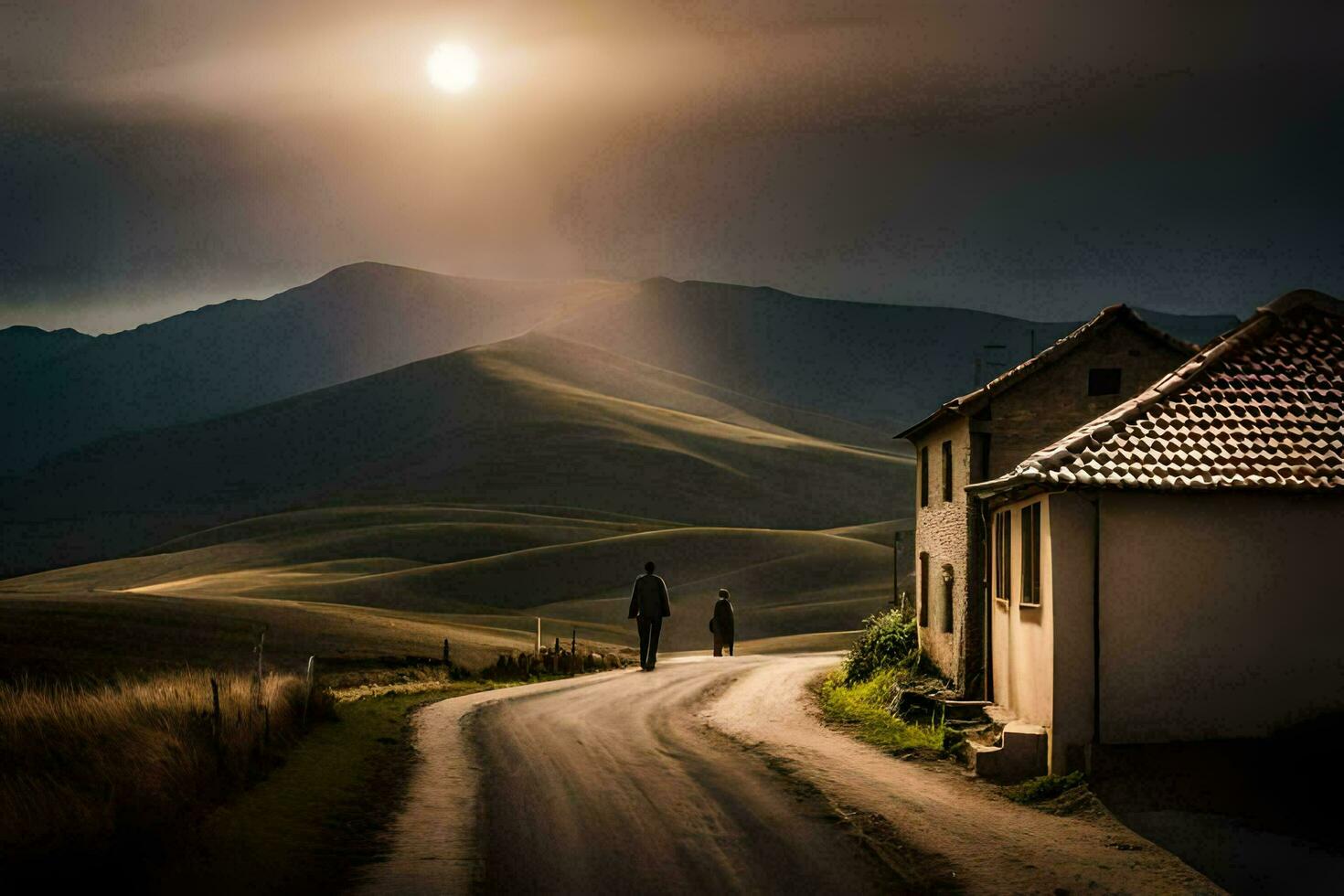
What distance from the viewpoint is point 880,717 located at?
22.5 metres

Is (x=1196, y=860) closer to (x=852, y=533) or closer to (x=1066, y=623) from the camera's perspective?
(x=1066, y=623)

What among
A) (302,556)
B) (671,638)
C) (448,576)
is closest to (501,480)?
(302,556)

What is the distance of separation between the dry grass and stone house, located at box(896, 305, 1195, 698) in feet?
45.0

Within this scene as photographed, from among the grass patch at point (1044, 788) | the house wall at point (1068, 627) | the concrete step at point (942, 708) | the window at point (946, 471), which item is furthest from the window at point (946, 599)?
the grass patch at point (1044, 788)

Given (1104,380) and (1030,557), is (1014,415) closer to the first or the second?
(1104,380)

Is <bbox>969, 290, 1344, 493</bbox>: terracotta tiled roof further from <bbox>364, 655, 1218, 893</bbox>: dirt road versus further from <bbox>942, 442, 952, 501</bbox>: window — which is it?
<bbox>942, 442, 952, 501</bbox>: window

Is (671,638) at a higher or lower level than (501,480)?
lower

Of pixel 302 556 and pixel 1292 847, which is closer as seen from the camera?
pixel 1292 847

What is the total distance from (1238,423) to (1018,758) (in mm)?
5135

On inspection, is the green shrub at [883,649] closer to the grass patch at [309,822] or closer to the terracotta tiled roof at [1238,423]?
the terracotta tiled roof at [1238,423]

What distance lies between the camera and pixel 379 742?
689 inches

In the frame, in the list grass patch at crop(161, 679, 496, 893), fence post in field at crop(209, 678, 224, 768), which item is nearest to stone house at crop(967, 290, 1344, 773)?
grass patch at crop(161, 679, 496, 893)

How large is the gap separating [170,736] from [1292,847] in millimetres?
11166

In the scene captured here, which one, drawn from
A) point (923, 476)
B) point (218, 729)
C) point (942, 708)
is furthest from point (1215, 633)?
point (923, 476)
